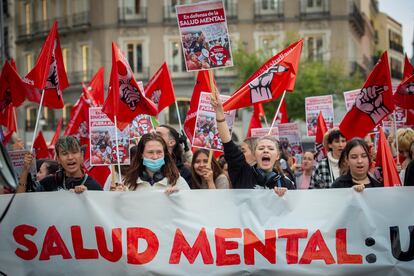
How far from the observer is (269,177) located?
329 inches

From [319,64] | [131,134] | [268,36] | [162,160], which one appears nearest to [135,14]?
[268,36]

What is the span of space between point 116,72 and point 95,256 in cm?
240

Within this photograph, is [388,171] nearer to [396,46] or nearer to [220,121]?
[220,121]

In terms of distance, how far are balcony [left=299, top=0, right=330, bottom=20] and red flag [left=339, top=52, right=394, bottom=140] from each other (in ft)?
144

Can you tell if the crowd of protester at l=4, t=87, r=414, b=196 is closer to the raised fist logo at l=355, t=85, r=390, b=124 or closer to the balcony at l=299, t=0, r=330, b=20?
the raised fist logo at l=355, t=85, r=390, b=124

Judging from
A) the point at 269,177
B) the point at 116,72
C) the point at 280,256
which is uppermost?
the point at 116,72

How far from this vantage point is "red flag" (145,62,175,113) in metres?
13.4

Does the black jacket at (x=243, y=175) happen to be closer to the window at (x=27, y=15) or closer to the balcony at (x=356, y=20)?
the balcony at (x=356, y=20)

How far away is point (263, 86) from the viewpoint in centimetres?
1015

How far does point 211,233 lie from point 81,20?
4907cm

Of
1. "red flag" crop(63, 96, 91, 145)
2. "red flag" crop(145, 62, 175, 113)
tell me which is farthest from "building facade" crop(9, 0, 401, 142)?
"red flag" crop(145, 62, 175, 113)

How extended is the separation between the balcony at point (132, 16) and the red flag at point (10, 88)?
4342cm

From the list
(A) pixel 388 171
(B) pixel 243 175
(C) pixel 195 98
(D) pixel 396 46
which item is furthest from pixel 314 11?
(B) pixel 243 175

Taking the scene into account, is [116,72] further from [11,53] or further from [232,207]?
[11,53]
